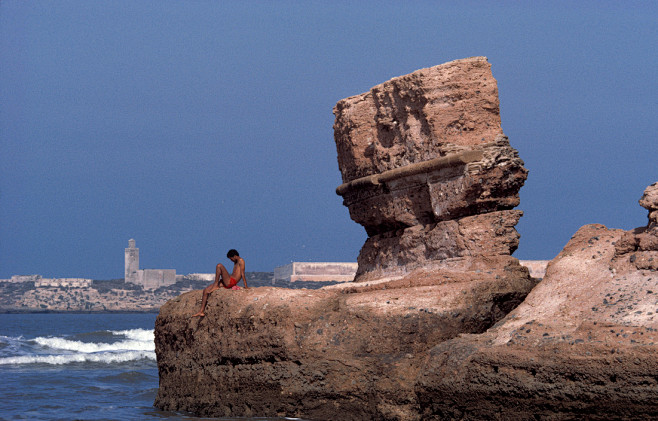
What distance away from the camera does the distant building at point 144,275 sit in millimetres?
71375

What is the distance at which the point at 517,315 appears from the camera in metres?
7.21

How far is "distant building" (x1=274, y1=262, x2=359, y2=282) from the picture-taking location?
5869cm

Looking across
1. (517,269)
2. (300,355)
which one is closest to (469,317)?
(517,269)

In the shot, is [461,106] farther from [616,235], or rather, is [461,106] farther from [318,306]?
[318,306]

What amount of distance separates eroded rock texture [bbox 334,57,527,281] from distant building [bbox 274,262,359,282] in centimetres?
4859

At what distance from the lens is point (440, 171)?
868 cm

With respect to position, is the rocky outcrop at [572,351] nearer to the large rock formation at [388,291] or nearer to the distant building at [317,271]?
the large rock formation at [388,291]

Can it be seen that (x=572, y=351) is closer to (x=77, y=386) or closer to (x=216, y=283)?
(x=216, y=283)

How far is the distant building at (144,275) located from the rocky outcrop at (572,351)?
215 feet

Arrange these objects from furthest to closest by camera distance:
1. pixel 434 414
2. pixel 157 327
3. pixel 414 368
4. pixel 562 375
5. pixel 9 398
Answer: pixel 9 398, pixel 157 327, pixel 414 368, pixel 434 414, pixel 562 375

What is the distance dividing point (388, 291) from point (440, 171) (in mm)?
1539

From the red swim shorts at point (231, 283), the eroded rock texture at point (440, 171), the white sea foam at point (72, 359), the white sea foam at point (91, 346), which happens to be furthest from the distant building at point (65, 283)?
the eroded rock texture at point (440, 171)

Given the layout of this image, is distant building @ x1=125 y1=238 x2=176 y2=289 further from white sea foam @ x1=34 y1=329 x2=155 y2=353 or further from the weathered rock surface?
the weathered rock surface

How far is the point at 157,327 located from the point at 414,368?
3604 millimetres
